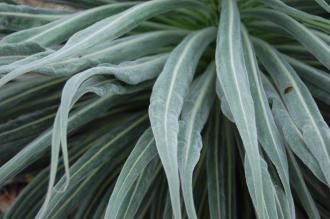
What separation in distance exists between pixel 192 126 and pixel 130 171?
0.14 meters

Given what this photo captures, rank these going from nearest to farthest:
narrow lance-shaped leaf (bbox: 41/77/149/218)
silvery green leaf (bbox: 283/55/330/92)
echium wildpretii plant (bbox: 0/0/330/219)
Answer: narrow lance-shaped leaf (bbox: 41/77/149/218), echium wildpretii plant (bbox: 0/0/330/219), silvery green leaf (bbox: 283/55/330/92)

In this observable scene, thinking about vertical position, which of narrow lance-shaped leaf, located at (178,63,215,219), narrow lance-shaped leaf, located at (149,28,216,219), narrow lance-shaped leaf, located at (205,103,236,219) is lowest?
narrow lance-shaped leaf, located at (205,103,236,219)

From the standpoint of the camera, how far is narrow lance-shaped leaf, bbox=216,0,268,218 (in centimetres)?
81

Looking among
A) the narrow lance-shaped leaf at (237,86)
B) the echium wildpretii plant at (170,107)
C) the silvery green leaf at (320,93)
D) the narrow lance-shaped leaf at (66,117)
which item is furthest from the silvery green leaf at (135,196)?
the silvery green leaf at (320,93)

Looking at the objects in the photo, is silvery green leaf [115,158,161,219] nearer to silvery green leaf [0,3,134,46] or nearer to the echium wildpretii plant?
the echium wildpretii plant

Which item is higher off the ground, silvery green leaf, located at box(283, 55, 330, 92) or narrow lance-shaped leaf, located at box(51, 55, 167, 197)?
narrow lance-shaped leaf, located at box(51, 55, 167, 197)

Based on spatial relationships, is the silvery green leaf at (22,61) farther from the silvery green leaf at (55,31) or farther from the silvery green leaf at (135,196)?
the silvery green leaf at (135,196)

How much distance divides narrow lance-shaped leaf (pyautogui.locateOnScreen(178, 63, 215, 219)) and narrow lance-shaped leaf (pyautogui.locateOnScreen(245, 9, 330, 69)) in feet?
0.49

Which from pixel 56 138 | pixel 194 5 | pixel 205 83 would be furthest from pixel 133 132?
pixel 56 138

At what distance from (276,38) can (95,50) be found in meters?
0.46

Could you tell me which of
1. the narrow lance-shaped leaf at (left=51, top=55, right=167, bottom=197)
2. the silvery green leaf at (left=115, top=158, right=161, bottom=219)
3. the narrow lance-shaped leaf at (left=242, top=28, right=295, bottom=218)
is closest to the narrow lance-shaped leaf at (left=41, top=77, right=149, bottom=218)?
the narrow lance-shaped leaf at (left=51, top=55, right=167, bottom=197)

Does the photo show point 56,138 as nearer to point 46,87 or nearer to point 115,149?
point 115,149

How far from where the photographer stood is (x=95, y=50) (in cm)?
104

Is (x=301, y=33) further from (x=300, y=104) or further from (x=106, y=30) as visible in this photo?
(x=106, y=30)
